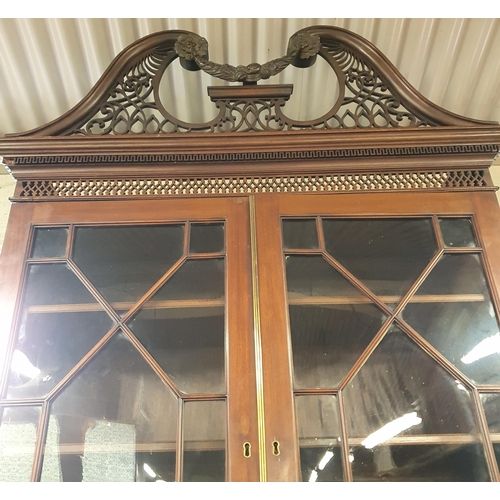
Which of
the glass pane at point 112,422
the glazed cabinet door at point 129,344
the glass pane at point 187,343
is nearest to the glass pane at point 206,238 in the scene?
the glazed cabinet door at point 129,344

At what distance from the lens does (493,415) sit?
2.51 ft

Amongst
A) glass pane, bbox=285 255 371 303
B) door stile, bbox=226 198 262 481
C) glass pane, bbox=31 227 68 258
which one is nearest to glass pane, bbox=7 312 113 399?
glass pane, bbox=31 227 68 258

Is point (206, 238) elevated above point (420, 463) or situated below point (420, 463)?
above

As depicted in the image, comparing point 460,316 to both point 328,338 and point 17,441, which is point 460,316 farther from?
point 17,441

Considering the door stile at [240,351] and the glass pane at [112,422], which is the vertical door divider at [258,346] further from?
the glass pane at [112,422]

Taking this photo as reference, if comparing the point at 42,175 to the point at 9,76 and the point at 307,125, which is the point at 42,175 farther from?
the point at 307,125

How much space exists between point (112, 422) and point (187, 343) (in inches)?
6.7

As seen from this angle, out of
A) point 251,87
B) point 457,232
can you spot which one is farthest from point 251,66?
point 457,232

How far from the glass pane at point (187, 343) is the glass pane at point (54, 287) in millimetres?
115

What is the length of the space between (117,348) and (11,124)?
75cm

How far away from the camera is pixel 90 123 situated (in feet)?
3.24

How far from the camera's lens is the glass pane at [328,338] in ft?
2.58

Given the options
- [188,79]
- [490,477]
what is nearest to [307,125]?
[188,79]

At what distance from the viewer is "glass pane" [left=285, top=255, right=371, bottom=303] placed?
2.80ft
